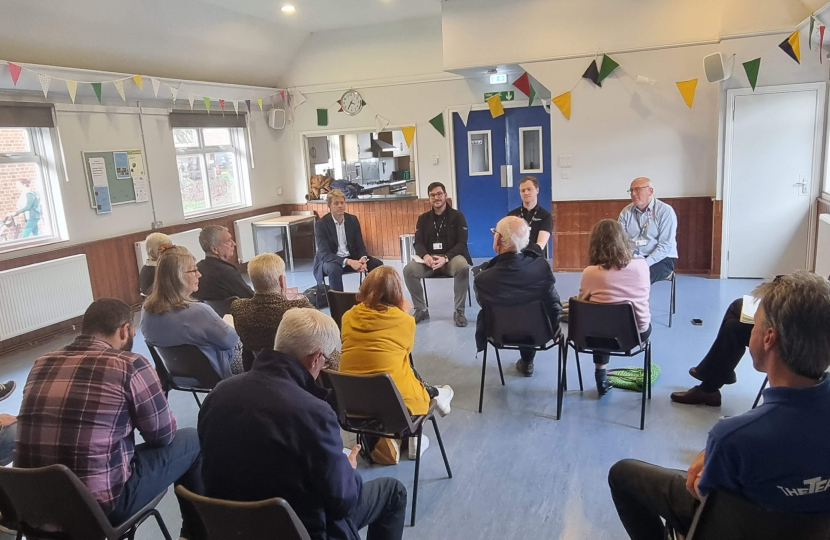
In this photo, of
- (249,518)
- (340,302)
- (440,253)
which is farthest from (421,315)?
(249,518)

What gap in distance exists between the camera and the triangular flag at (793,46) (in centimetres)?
521

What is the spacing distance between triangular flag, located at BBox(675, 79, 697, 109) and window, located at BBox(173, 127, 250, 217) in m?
5.50

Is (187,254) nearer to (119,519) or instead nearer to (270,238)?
(119,519)

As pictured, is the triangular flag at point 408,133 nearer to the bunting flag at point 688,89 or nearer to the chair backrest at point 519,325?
the bunting flag at point 688,89

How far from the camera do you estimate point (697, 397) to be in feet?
11.0

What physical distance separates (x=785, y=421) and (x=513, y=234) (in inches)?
85.7

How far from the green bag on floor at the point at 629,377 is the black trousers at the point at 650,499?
1777 mm

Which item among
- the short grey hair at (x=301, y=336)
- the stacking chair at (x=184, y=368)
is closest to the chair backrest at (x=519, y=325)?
the stacking chair at (x=184, y=368)

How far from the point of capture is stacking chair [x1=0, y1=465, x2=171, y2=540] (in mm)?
1682

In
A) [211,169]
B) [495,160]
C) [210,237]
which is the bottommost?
[210,237]

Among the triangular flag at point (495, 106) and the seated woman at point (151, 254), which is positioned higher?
the triangular flag at point (495, 106)

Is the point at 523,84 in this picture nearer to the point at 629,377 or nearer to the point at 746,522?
the point at 629,377

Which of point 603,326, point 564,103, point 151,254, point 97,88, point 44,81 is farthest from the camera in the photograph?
point 564,103

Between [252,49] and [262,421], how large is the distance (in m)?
6.92
